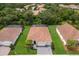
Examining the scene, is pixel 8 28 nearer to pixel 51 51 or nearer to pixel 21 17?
pixel 21 17

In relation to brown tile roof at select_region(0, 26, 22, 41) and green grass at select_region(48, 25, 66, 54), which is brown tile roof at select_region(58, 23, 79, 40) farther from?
brown tile roof at select_region(0, 26, 22, 41)

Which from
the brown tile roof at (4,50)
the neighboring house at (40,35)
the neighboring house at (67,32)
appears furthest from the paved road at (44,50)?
the brown tile roof at (4,50)

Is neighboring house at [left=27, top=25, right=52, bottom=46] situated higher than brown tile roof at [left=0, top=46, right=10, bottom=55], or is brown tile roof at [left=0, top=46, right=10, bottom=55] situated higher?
neighboring house at [left=27, top=25, right=52, bottom=46]

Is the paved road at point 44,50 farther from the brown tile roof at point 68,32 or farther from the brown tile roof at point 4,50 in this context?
the brown tile roof at point 4,50

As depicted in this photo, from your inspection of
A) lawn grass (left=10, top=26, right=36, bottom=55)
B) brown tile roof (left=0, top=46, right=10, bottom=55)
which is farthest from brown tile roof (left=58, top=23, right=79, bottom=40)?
brown tile roof (left=0, top=46, right=10, bottom=55)

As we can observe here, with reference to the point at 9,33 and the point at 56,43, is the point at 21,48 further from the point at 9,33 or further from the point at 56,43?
the point at 56,43

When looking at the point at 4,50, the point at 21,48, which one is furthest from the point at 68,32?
the point at 4,50

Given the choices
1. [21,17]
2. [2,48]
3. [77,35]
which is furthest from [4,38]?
[77,35]
